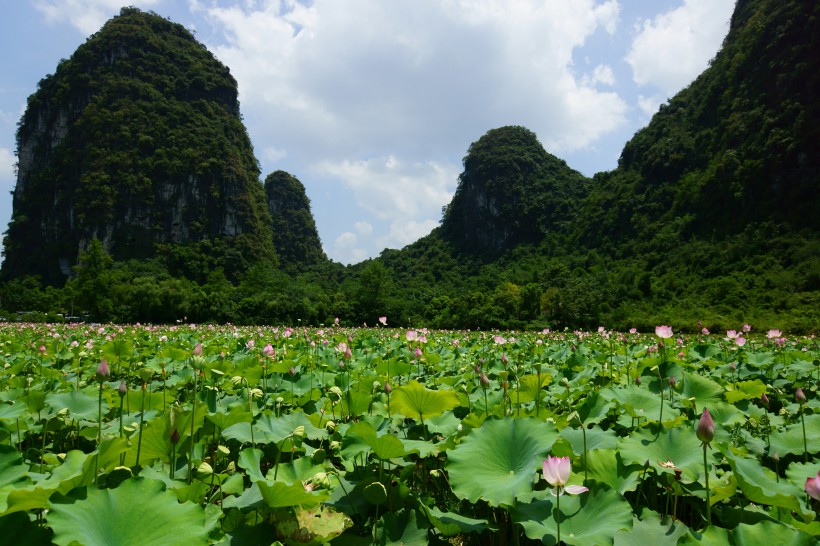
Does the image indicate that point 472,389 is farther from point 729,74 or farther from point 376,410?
point 729,74

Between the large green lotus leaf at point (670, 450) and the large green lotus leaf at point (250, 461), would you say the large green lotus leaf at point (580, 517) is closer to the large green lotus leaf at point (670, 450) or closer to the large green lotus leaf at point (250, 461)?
the large green lotus leaf at point (670, 450)

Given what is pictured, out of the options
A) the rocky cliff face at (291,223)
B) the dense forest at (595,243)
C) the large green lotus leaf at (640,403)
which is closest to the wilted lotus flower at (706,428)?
the large green lotus leaf at (640,403)

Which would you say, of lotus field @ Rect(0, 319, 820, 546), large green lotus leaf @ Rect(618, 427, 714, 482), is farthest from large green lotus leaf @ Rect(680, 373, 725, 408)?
large green lotus leaf @ Rect(618, 427, 714, 482)

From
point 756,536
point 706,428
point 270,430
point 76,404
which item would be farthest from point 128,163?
point 756,536

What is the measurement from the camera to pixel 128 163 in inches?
2381

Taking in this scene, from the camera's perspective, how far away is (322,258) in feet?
275

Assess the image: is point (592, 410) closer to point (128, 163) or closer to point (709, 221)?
point (709, 221)

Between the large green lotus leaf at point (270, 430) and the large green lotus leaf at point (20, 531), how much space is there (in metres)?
0.79

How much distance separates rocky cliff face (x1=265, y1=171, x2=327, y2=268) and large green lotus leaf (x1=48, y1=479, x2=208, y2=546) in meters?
76.6

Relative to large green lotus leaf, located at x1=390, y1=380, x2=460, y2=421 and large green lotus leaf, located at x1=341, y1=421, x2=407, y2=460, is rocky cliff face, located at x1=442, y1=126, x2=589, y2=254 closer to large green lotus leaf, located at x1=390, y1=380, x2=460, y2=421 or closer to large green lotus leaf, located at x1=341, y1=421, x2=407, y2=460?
large green lotus leaf, located at x1=390, y1=380, x2=460, y2=421

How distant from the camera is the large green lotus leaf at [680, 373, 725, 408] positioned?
2318 millimetres

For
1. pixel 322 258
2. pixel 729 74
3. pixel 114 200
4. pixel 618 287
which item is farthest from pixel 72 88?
pixel 729 74

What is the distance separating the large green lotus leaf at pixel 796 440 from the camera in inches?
71.7

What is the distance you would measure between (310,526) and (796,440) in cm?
196
